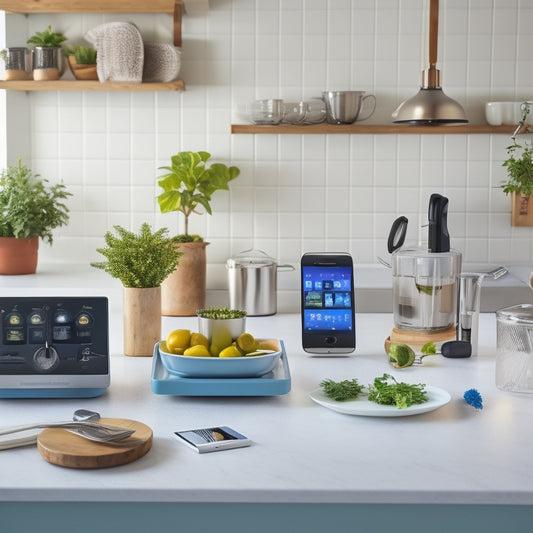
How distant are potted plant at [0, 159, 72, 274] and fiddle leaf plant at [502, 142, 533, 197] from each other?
1901 mm

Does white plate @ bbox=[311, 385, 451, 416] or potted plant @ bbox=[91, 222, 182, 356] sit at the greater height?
potted plant @ bbox=[91, 222, 182, 356]

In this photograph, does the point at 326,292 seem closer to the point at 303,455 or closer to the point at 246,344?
the point at 246,344

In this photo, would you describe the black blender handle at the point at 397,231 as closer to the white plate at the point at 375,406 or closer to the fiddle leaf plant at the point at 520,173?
the white plate at the point at 375,406

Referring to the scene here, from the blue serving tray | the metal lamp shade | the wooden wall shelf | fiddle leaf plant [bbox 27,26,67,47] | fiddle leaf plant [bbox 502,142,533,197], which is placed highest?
fiddle leaf plant [bbox 27,26,67,47]

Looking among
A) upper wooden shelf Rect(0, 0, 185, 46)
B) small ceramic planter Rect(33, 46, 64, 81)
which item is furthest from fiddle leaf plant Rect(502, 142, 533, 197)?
small ceramic planter Rect(33, 46, 64, 81)

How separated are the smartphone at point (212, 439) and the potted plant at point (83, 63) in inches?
98.6

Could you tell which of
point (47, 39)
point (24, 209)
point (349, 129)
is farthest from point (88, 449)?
point (47, 39)

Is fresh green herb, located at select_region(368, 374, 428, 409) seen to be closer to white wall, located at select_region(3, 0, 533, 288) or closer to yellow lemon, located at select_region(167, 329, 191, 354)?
yellow lemon, located at select_region(167, 329, 191, 354)

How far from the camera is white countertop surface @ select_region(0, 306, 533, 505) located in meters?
1.34

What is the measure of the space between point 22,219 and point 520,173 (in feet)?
6.92

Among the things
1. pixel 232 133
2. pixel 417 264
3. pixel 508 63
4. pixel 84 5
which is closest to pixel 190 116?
pixel 232 133

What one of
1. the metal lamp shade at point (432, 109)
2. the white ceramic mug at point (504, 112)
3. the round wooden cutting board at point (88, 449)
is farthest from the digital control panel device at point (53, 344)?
the white ceramic mug at point (504, 112)

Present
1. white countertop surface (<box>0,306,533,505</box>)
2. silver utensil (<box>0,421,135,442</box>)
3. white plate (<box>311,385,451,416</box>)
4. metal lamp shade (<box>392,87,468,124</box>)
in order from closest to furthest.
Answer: white countertop surface (<box>0,306,533,505</box>), silver utensil (<box>0,421,135,442</box>), white plate (<box>311,385,451,416</box>), metal lamp shade (<box>392,87,468,124</box>)

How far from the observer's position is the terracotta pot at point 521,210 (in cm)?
386
